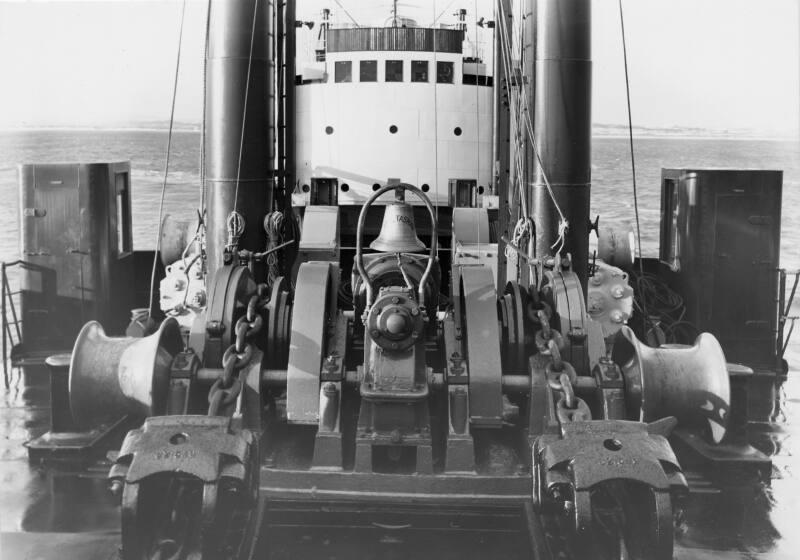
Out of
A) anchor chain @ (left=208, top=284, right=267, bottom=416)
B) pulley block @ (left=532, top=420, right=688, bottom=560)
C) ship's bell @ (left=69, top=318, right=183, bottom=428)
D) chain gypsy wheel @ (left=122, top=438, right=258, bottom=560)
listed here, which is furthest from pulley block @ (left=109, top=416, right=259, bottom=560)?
pulley block @ (left=532, top=420, right=688, bottom=560)

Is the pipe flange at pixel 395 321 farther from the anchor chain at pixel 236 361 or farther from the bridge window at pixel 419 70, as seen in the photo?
the bridge window at pixel 419 70

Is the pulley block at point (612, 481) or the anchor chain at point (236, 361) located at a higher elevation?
the anchor chain at point (236, 361)

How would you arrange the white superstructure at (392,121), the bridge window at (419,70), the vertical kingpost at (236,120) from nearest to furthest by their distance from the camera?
the vertical kingpost at (236,120)
the white superstructure at (392,121)
the bridge window at (419,70)

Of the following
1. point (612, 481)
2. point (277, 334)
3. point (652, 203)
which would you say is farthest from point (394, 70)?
point (652, 203)

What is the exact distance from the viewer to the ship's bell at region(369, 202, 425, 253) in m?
5.74

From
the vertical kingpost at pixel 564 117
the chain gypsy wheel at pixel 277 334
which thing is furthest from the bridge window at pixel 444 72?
the chain gypsy wheel at pixel 277 334

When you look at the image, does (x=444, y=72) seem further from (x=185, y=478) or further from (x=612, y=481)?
(x=612, y=481)

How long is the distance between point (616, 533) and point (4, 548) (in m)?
3.06

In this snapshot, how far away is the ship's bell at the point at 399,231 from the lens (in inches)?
226

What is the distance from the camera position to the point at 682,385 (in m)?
4.98

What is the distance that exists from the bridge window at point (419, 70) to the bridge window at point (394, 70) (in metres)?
0.14

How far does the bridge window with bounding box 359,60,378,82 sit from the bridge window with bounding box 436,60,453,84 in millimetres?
704

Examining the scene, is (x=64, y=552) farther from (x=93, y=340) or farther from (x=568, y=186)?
(x=568, y=186)

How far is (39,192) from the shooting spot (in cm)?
895
